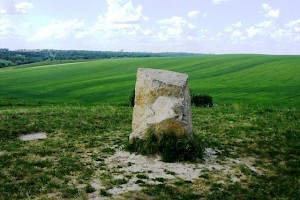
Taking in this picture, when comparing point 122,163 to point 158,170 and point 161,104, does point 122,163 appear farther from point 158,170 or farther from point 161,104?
point 161,104

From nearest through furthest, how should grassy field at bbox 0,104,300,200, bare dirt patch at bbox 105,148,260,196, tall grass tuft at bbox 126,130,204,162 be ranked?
grassy field at bbox 0,104,300,200 < bare dirt patch at bbox 105,148,260,196 < tall grass tuft at bbox 126,130,204,162

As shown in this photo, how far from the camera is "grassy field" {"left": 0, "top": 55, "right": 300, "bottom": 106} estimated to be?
70.6 meters

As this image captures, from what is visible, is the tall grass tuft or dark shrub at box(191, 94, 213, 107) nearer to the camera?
the tall grass tuft

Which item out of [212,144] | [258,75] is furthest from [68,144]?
[258,75]

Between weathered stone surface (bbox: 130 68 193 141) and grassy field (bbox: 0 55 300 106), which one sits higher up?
weathered stone surface (bbox: 130 68 193 141)

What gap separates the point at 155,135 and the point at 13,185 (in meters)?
Answer: 6.59

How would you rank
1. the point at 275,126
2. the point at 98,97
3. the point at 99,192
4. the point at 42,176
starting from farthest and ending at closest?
the point at 98,97 < the point at 275,126 < the point at 42,176 < the point at 99,192

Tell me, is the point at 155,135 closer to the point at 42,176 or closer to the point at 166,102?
the point at 166,102

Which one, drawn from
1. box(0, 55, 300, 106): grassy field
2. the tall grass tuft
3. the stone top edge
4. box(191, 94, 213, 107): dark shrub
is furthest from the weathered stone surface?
box(0, 55, 300, 106): grassy field

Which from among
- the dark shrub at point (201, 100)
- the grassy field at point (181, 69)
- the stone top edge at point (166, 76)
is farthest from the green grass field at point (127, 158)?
the grassy field at point (181, 69)

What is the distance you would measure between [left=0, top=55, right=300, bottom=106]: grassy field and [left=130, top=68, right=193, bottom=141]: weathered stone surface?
39189mm

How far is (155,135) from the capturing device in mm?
17812

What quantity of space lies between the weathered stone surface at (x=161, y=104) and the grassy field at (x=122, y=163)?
73.2 inches

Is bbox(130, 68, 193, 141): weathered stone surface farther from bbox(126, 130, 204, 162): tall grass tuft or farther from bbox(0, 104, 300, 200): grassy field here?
bbox(0, 104, 300, 200): grassy field
